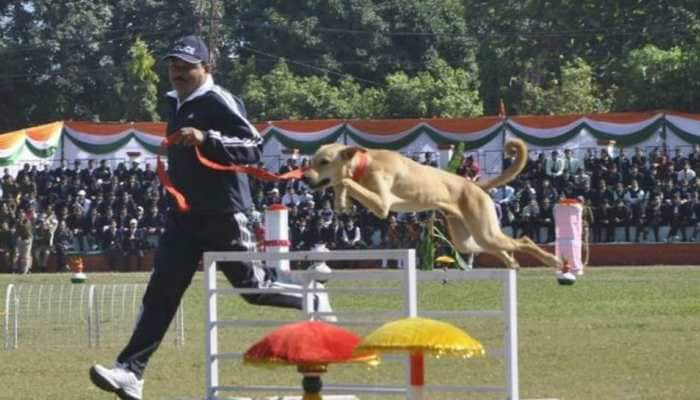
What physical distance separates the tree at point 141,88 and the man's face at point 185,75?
178 feet

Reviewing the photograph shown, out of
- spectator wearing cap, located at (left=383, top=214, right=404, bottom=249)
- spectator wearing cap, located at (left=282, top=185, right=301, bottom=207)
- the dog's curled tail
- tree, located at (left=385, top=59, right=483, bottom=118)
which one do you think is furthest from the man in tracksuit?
tree, located at (left=385, top=59, right=483, bottom=118)

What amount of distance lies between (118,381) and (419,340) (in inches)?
118

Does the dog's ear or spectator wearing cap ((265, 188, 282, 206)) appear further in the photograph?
spectator wearing cap ((265, 188, 282, 206))

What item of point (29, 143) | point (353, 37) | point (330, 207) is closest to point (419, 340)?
point (330, 207)

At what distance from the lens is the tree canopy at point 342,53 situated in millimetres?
62031

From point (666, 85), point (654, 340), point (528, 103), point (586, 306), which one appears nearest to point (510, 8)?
point (528, 103)

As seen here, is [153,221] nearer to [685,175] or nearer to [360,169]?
[685,175]

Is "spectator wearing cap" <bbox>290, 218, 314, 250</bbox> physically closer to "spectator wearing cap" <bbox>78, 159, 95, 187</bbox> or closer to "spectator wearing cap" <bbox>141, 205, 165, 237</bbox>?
"spectator wearing cap" <bbox>141, 205, 165, 237</bbox>

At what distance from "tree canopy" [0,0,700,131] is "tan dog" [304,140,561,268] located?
48.6 m

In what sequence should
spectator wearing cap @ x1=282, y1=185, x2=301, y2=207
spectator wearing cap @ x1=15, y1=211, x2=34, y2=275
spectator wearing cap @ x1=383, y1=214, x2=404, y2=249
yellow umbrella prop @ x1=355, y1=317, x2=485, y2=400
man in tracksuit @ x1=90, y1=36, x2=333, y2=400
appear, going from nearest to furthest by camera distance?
yellow umbrella prop @ x1=355, y1=317, x2=485, y2=400 → man in tracksuit @ x1=90, y1=36, x2=333, y2=400 → spectator wearing cap @ x1=383, y1=214, x2=404, y2=249 → spectator wearing cap @ x1=282, y1=185, x2=301, y2=207 → spectator wearing cap @ x1=15, y1=211, x2=34, y2=275

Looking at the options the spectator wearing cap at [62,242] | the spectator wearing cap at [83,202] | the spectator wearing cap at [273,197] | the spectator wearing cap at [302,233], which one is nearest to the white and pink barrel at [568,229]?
the spectator wearing cap at [302,233]

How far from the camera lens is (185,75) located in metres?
9.53

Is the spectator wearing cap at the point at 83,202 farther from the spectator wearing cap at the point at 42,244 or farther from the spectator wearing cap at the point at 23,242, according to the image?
the spectator wearing cap at the point at 23,242

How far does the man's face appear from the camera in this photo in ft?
31.2
